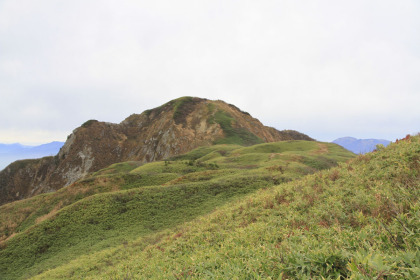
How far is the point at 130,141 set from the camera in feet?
340

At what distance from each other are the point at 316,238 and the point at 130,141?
106 meters

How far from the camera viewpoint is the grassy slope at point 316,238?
404cm

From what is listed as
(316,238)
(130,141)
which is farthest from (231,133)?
(316,238)

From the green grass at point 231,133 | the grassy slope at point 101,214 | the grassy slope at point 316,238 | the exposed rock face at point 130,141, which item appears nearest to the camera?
the grassy slope at point 316,238

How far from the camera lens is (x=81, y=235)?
20766mm

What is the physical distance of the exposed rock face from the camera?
87375mm

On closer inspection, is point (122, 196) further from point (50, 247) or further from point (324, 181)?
point (324, 181)

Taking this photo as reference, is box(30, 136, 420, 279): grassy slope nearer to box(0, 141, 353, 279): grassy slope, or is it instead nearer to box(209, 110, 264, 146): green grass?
box(0, 141, 353, 279): grassy slope

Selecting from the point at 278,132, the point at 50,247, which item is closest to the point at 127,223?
the point at 50,247

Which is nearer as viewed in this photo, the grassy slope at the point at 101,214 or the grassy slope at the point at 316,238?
the grassy slope at the point at 316,238

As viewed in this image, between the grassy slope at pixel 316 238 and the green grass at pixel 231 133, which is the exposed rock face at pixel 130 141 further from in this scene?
the grassy slope at pixel 316 238

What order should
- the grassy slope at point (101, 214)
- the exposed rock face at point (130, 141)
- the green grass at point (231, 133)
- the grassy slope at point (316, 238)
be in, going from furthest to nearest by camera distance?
the exposed rock face at point (130, 141)
the green grass at point (231, 133)
the grassy slope at point (101, 214)
the grassy slope at point (316, 238)

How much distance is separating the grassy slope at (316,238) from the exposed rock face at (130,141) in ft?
237

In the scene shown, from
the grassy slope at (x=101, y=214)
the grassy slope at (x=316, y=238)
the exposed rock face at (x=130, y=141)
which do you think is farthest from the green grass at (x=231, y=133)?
the grassy slope at (x=316, y=238)
